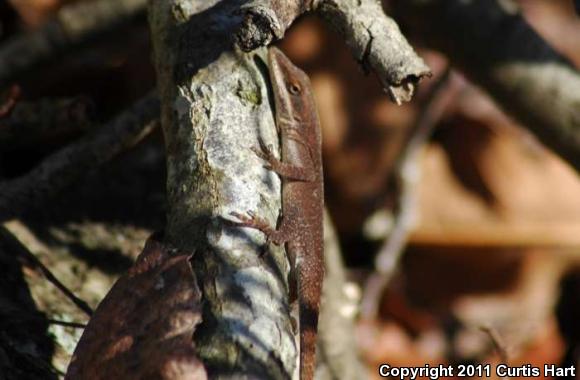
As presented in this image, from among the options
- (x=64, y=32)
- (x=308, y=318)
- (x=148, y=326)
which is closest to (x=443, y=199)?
(x=64, y=32)

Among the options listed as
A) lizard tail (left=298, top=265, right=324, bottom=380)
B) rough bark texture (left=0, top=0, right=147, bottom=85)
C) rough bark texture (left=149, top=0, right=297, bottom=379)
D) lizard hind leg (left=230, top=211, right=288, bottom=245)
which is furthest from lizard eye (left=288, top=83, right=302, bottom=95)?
rough bark texture (left=0, top=0, right=147, bottom=85)

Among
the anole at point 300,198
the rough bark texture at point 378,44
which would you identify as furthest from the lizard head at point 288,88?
the rough bark texture at point 378,44

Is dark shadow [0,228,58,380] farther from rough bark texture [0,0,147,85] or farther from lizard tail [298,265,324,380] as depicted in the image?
rough bark texture [0,0,147,85]

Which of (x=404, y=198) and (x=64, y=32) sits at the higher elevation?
(x=64, y=32)

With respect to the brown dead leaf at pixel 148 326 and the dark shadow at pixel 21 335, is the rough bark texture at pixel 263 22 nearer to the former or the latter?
the brown dead leaf at pixel 148 326

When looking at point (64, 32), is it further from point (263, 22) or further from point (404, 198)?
point (263, 22)

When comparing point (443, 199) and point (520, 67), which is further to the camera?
point (443, 199)
